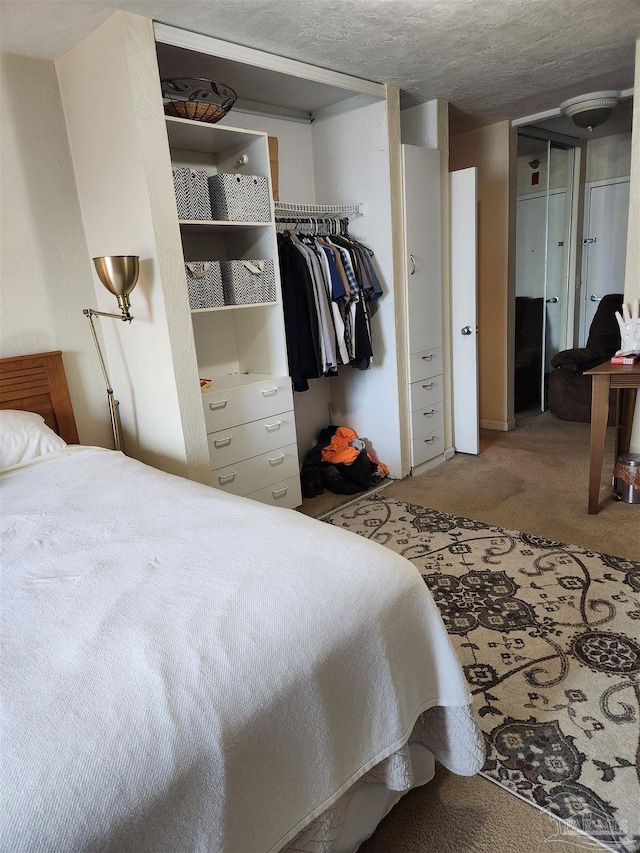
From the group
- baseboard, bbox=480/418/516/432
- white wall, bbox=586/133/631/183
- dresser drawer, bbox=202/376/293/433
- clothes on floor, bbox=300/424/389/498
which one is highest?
white wall, bbox=586/133/631/183

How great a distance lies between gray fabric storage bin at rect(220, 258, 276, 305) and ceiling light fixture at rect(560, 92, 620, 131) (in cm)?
258

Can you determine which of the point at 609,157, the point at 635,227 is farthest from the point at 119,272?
the point at 609,157

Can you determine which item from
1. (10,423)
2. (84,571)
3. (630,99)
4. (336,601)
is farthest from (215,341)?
(630,99)

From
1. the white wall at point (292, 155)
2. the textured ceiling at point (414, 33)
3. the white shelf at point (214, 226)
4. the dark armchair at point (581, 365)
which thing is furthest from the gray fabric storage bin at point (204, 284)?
the dark armchair at point (581, 365)

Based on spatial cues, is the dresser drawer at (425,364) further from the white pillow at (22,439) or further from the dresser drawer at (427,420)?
the white pillow at (22,439)

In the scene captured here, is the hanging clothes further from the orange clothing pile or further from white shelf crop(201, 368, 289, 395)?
the orange clothing pile

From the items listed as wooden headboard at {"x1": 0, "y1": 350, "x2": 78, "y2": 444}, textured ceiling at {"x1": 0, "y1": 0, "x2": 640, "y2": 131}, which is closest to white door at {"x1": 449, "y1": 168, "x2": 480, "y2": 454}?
textured ceiling at {"x1": 0, "y1": 0, "x2": 640, "y2": 131}

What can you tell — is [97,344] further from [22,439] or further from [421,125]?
[421,125]

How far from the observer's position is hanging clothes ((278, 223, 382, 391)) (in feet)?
10.1

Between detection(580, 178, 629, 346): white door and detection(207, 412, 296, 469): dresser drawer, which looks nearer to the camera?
detection(207, 412, 296, 469): dresser drawer

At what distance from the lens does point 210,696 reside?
0.94 meters

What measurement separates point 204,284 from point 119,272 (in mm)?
481

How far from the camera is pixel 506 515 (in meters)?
3.05

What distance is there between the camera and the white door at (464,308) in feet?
12.1
